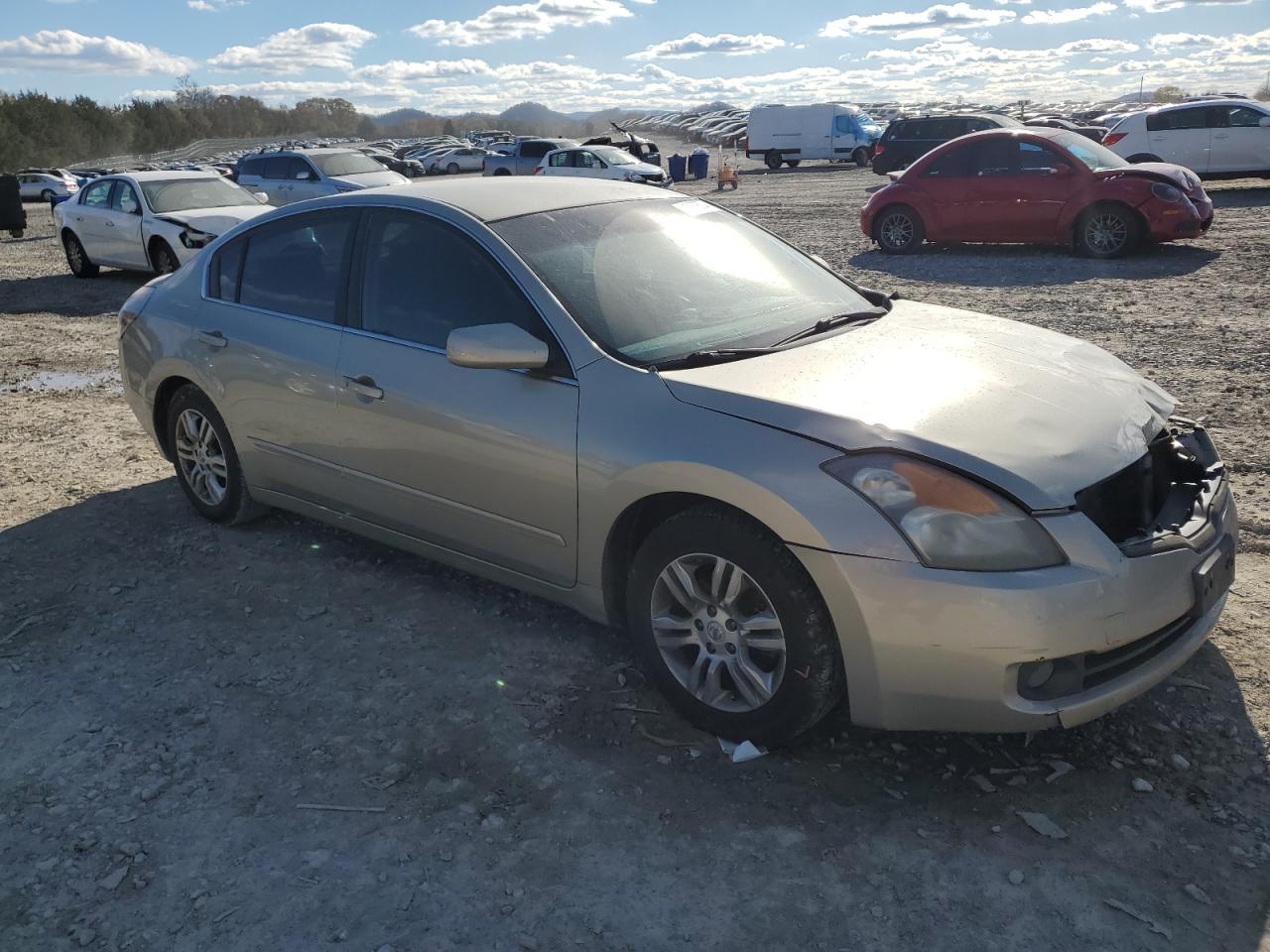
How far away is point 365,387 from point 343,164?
16.3 metres

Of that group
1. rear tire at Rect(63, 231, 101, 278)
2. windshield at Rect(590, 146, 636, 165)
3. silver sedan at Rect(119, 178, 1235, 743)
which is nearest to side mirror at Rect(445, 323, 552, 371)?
silver sedan at Rect(119, 178, 1235, 743)

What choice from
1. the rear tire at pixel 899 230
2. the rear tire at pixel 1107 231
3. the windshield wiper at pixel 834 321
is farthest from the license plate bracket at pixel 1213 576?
the rear tire at pixel 899 230

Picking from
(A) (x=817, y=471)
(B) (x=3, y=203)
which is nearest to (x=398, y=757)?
(A) (x=817, y=471)

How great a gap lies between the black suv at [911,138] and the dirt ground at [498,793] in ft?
79.8

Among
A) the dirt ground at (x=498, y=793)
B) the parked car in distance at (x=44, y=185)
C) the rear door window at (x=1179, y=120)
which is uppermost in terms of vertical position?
the rear door window at (x=1179, y=120)

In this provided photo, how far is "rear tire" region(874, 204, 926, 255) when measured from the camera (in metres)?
14.2

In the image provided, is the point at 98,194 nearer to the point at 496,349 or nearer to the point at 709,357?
the point at 496,349

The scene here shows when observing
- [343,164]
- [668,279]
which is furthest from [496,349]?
[343,164]

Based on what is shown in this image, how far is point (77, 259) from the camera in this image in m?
15.8

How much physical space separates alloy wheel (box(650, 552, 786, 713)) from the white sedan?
11789 mm

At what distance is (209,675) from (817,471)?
2384mm

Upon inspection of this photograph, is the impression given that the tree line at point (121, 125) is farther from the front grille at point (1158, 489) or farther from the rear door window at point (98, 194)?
the front grille at point (1158, 489)

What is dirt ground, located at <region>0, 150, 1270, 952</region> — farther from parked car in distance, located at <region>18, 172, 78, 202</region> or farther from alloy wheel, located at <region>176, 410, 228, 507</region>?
parked car in distance, located at <region>18, 172, 78, 202</region>

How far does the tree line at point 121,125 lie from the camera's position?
2867 inches
